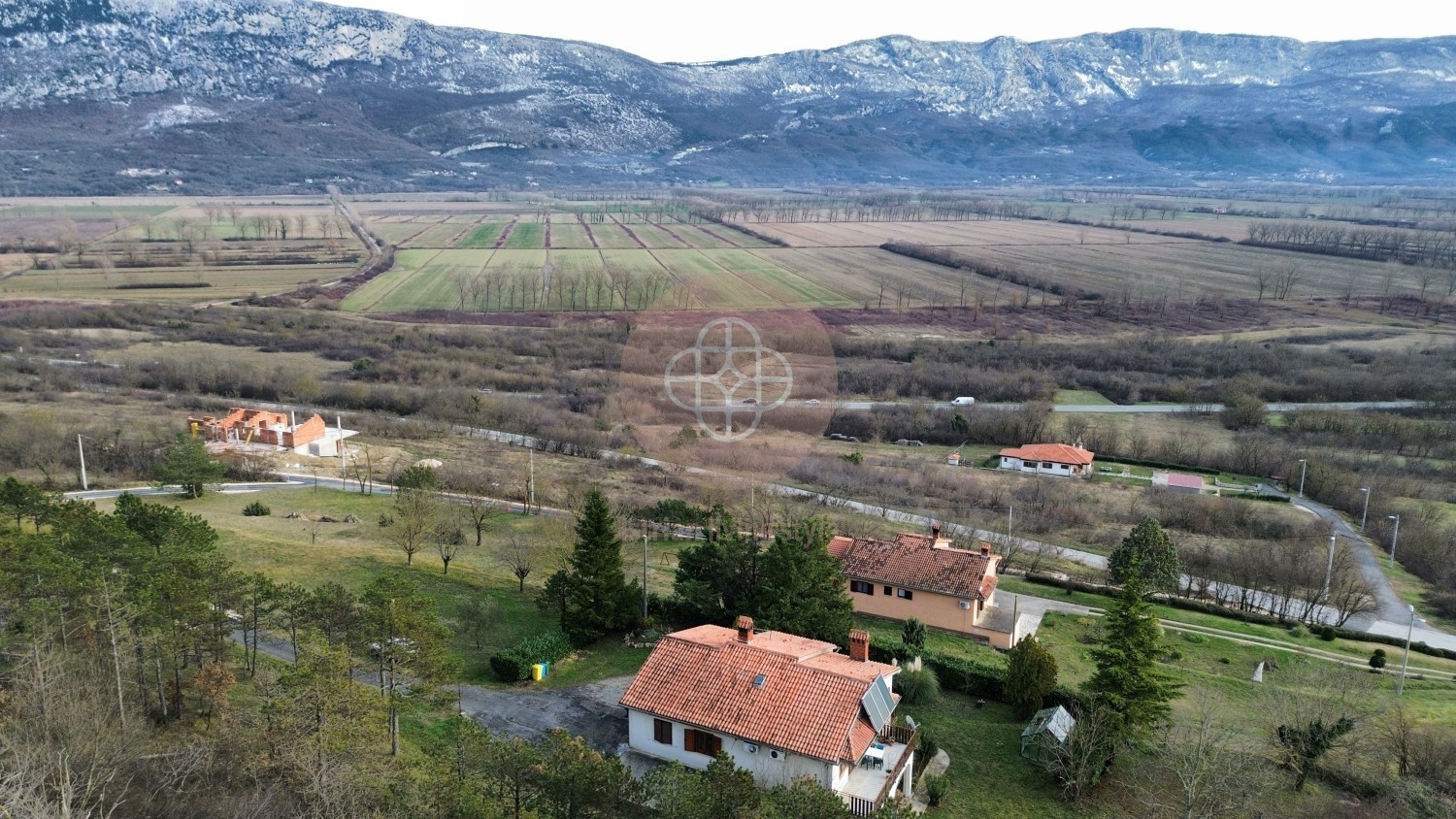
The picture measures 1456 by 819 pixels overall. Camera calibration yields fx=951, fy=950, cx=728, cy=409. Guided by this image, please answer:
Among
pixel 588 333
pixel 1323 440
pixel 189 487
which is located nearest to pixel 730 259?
pixel 588 333

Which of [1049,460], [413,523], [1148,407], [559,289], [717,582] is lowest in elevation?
[1148,407]

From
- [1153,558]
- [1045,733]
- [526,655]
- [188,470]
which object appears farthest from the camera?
[188,470]

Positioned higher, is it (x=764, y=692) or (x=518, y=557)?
(x=764, y=692)

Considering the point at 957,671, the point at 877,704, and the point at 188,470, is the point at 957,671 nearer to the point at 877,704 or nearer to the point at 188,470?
the point at 877,704

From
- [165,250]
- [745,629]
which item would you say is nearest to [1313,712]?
[745,629]

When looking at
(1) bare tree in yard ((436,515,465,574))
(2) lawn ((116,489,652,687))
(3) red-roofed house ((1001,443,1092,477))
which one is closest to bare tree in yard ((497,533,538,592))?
(2) lawn ((116,489,652,687))

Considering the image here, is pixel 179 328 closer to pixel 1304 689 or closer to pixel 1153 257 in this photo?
pixel 1304 689

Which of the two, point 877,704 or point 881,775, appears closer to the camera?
point 881,775
